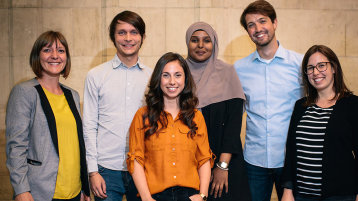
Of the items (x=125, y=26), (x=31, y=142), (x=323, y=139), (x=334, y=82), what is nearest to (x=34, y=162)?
(x=31, y=142)

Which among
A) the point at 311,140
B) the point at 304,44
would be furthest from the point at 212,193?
the point at 304,44

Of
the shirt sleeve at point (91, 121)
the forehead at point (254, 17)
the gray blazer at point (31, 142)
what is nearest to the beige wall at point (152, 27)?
the forehead at point (254, 17)

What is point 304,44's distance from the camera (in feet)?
13.8

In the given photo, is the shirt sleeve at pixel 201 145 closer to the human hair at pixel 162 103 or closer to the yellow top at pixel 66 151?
the human hair at pixel 162 103

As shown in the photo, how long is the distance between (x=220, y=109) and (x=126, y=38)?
85 centimetres

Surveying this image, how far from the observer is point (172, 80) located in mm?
1890

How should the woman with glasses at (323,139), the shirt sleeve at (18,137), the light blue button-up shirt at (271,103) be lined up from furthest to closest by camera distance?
the light blue button-up shirt at (271,103), the woman with glasses at (323,139), the shirt sleeve at (18,137)

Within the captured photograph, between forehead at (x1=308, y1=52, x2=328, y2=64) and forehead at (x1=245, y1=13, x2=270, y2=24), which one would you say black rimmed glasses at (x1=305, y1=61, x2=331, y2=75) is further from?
forehead at (x1=245, y1=13, x2=270, y2=24)

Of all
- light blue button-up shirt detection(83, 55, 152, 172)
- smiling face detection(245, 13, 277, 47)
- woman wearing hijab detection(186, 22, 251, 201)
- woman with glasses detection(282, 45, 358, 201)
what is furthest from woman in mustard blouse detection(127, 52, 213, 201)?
smiling face detection(245, 13, 277, 47)

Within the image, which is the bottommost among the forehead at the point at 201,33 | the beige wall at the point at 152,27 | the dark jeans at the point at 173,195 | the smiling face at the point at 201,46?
the dark jeans at the point at 173,195

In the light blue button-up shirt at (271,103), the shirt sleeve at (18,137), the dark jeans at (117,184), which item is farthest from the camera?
the light blue button-up shirt at (271,103)

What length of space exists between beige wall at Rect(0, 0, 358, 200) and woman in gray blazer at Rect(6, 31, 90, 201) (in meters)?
2.21

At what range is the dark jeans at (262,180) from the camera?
91.6 inches

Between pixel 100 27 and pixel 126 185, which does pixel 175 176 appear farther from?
pixel 100 27
